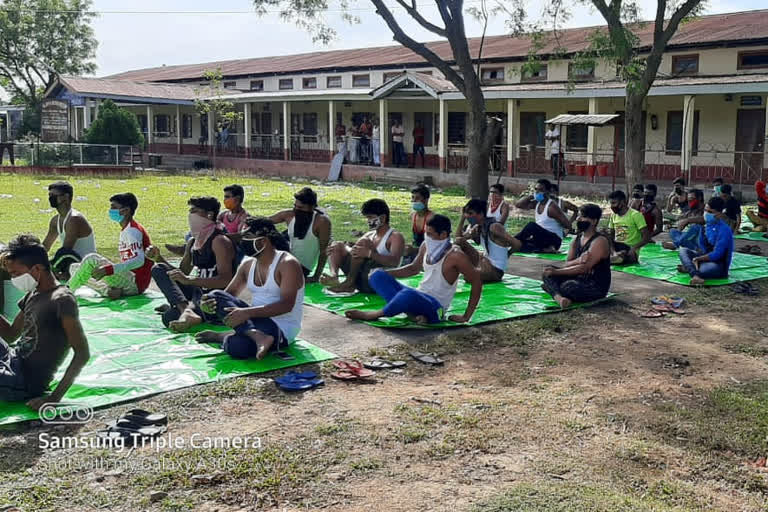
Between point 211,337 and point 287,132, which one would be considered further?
point 287,132

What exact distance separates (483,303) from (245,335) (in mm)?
3249

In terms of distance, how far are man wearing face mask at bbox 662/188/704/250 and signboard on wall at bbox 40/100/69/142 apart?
92.7 feet

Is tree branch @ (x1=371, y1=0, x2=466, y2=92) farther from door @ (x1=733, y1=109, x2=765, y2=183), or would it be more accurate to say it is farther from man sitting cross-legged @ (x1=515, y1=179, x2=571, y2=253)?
door @ (x1=733, y1=109, x2=765, y2=183)

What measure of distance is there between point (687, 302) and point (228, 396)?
5.72 metres

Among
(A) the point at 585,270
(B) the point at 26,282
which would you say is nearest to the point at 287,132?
(A) the point at 585,270

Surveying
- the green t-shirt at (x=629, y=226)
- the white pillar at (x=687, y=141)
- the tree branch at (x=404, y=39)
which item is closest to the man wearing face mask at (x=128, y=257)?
the green t-shirt at (x=629, y=226)

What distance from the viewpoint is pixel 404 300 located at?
309 inches

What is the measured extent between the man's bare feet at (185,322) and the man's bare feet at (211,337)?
1.35 ft

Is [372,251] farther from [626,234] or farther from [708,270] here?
[626,234]

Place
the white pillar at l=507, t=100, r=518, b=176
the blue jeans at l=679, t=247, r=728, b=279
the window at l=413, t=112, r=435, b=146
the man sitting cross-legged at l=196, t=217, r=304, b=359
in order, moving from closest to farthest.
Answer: the man sitting cross-legged at l=196, t=217, r=304, b=359 < the blue jeans at l=679, t=247, r=728, b=279 < the white pillar at l=507, t=100, r=518, b=176 < the window at l=413, t=112, r=435, b=146

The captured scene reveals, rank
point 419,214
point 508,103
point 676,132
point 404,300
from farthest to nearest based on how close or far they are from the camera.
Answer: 1. point 508,103
2. point 676,132
3. point 419,214
4. point 404,300

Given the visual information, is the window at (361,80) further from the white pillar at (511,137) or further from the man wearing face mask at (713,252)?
the man wearing face mask at (713,252)

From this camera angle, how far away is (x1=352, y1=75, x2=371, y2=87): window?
114ft

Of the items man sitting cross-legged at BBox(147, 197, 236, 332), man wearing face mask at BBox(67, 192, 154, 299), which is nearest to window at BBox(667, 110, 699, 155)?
man wearing face mask at BBox(67, 192, 154, 299)
